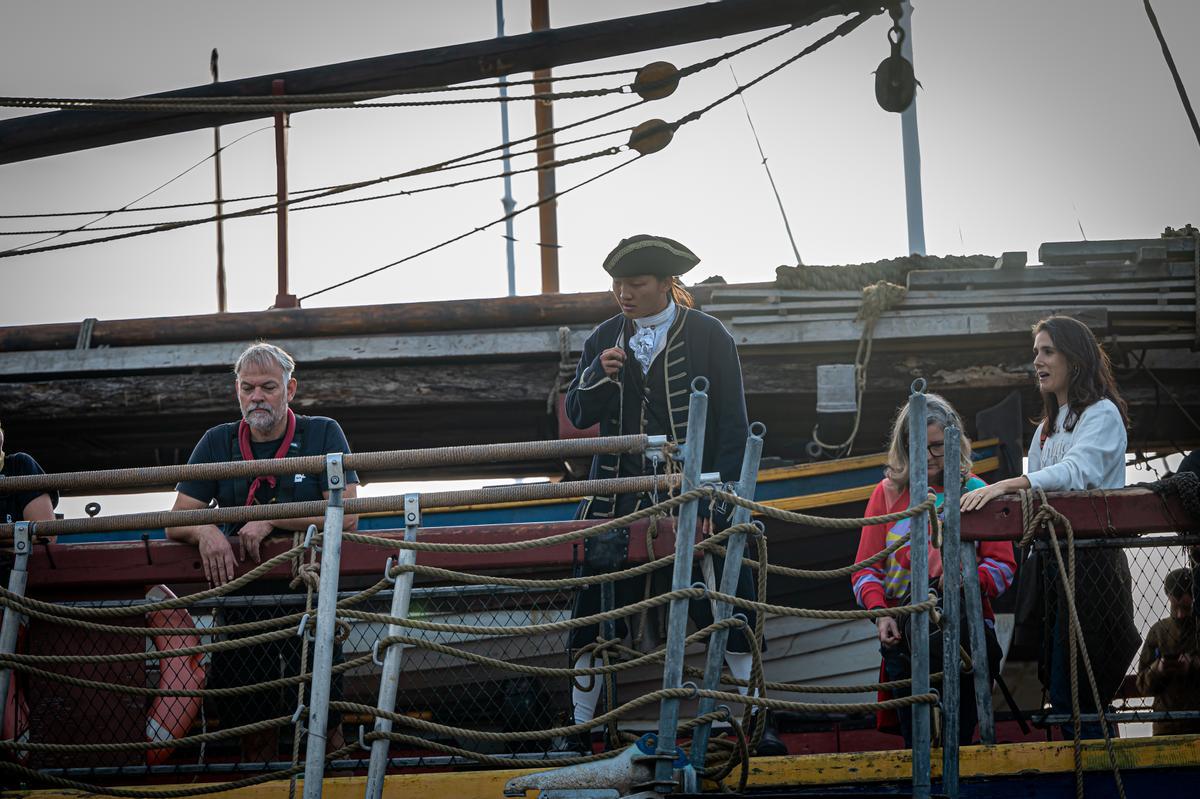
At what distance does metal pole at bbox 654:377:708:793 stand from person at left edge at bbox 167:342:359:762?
1.03 m

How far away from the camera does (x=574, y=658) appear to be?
11.8 feet

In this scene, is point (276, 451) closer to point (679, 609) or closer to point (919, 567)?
point (679, 609)

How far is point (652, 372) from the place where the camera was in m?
4.30

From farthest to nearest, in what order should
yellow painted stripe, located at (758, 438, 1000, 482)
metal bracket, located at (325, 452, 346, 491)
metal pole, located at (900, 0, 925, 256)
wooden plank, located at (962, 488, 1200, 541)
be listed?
1. metal pole, located at (900, 0, 925, 256)
2. yellow painted stripe, located at (758, 438, 1000, 482)
3. wooden plank, located at (962, 488, 1200, 541)
4. metal bracket, located at (325, 452, 346, 491)

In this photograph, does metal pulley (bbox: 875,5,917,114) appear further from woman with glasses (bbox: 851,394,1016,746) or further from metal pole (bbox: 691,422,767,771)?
metal pole (bbox: 691,422,767,771)

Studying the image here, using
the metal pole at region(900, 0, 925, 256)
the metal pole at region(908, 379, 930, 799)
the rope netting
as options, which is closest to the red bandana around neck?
the rope netting

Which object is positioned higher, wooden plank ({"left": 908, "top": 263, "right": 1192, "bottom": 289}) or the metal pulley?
the metal pulley

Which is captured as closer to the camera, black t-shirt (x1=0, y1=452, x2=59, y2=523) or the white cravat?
black t-shirt (x1=0, y1=452, x2=59, y2=523)

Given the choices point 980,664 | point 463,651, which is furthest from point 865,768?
point 463,651

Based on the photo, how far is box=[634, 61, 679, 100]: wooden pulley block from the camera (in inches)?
243

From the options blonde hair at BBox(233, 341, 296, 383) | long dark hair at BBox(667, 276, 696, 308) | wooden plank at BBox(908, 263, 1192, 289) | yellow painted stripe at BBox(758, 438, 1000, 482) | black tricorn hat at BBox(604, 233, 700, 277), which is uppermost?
wooden plank at BBox(908, 263, 1192, 289)

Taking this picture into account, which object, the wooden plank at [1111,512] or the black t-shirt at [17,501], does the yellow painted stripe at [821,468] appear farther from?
the black t-shirt at [17,501]

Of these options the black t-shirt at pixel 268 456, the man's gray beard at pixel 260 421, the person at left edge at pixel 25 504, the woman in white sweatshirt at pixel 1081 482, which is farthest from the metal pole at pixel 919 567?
the person at left edge at pixel 25 504

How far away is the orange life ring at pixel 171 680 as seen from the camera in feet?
11.9
